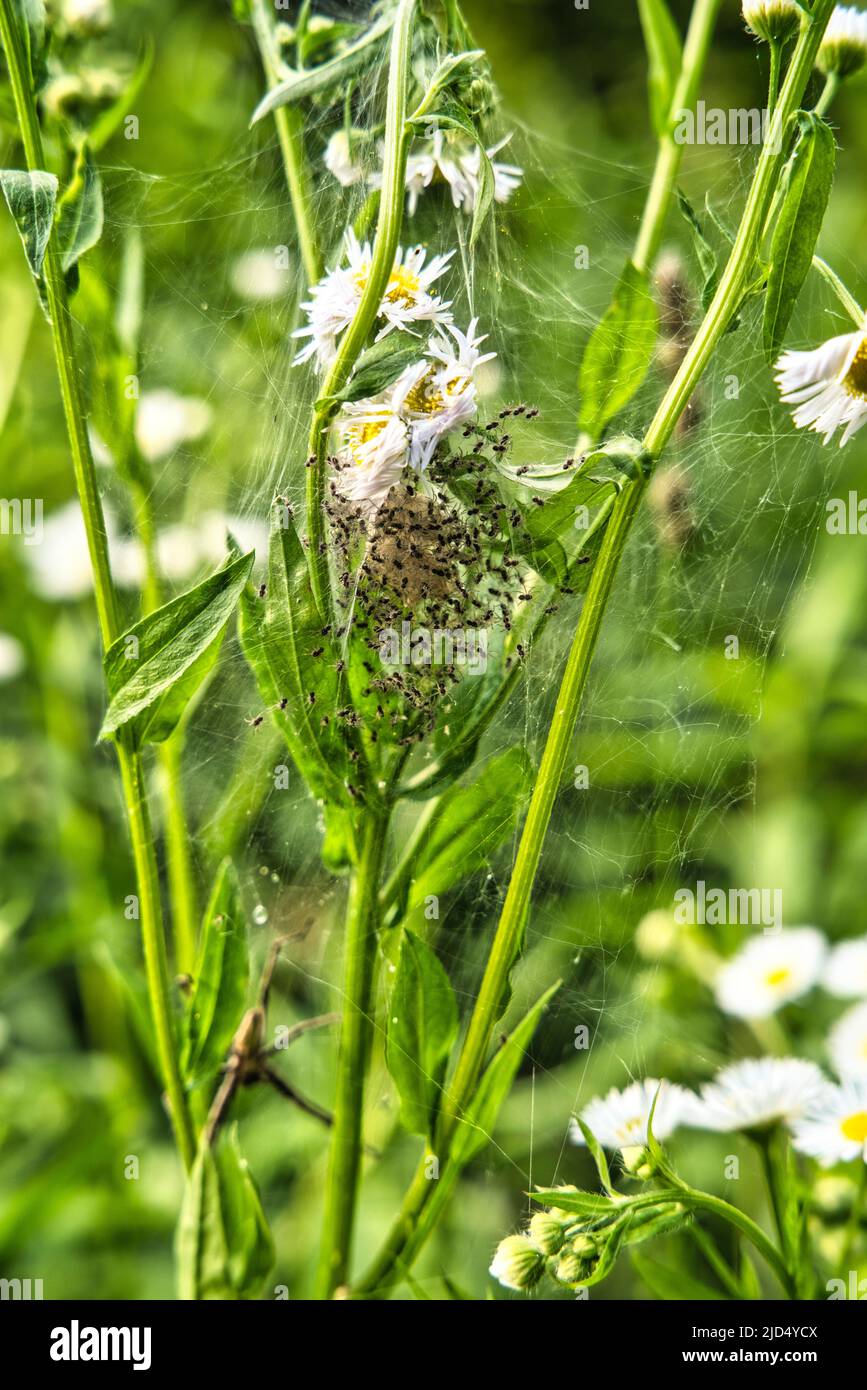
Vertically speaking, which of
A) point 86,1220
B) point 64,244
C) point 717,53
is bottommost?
point 86,1220

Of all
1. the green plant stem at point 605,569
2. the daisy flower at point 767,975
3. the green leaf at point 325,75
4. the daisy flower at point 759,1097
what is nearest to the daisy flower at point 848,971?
the daisy flower at point 767,975

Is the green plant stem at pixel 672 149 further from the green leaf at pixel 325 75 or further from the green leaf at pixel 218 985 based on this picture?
the green leaf at pixel 218 985

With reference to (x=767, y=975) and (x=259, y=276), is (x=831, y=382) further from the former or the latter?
(x=767, y=975)

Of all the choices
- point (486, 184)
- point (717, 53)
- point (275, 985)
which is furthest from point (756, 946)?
point (717, 53)

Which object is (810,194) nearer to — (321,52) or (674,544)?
(674,544)

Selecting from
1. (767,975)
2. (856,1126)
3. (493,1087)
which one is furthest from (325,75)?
(767,975)

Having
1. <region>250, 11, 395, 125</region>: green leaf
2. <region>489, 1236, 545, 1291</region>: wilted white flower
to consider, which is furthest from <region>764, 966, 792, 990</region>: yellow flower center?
<region>250, 11, 395, 125</region>: green leaf

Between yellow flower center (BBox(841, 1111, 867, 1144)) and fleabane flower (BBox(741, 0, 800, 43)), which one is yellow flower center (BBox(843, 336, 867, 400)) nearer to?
fleabane flower (BBox(741, 0, 800, 43))
